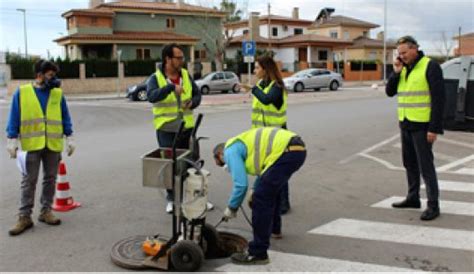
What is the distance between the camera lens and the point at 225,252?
5023 mm

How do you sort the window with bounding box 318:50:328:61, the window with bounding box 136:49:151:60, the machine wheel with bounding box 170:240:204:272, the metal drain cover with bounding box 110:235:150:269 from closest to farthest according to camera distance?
the machine wheel with bounding box 170:240:204:272, the metal drain cover with bounding box 110:235:150:269, the window with bounding box 136:49:151:60, the window with bounding box 318:50:328:61

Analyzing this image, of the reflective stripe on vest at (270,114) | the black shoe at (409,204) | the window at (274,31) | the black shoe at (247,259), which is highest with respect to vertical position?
the window at (274,31)

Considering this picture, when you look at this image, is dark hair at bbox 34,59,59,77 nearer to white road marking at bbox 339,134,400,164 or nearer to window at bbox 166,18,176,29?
white road marking at bbox 339,134,400,164

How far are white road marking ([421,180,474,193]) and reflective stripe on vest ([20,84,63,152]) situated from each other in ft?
16.7

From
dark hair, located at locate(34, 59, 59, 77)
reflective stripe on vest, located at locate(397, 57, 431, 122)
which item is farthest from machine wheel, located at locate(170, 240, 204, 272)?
reflective stripe on vest, located at locate(397, 57, 431, 122)

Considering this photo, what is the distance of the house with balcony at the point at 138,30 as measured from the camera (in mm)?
46750

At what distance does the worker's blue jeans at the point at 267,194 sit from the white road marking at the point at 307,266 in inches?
5.7

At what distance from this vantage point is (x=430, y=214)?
238 inches

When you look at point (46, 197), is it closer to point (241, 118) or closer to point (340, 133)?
point (340, 133)

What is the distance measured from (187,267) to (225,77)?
31.4 m

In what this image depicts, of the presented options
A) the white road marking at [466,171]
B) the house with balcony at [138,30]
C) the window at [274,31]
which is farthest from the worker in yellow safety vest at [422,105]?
the window at [274,31]

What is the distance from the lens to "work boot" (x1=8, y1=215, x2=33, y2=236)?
18.5 ft

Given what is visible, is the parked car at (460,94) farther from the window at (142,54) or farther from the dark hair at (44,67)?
Answer: the window at (142,54)

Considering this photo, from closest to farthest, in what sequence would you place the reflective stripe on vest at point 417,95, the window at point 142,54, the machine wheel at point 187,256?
1. the machine wheel at point 187,256
2. the reflective stripe on vest at point 417,95
3. the window at point 142,54
